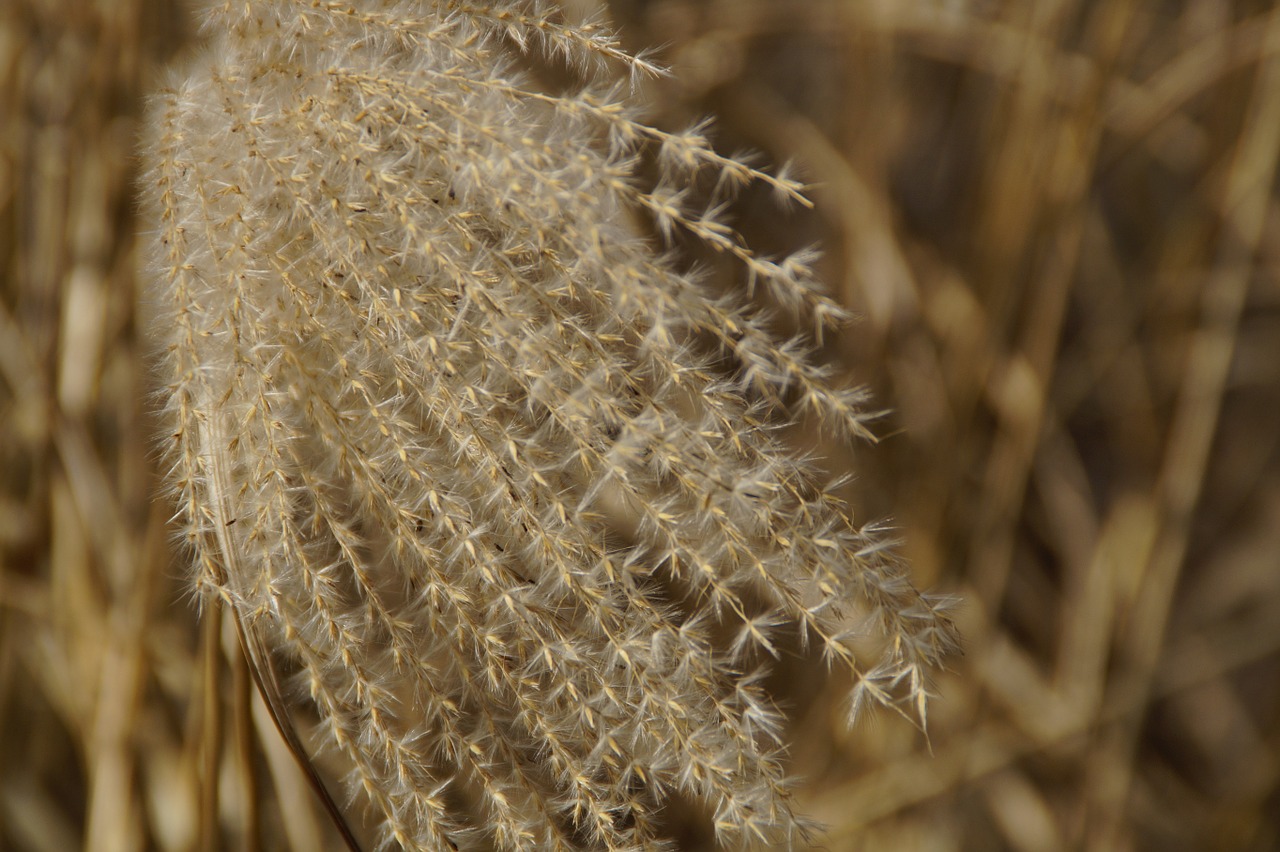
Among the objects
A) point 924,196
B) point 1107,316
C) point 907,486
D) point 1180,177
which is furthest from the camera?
point 1180,177

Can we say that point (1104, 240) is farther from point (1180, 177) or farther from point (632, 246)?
point (632, 246)

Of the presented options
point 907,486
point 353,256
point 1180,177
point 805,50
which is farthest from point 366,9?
point 1180,177

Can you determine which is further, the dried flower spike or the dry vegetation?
the dry vegetation

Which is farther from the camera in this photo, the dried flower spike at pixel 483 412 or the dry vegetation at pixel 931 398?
the dry vegetation at pixel 931 398

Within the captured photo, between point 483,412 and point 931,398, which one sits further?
point 931,398
